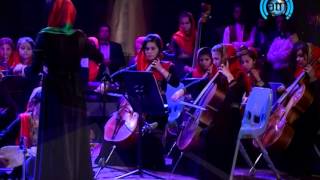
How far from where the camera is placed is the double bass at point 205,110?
213 inches

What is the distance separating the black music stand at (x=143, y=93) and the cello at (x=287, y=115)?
4.61 ft

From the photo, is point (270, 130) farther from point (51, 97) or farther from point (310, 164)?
point (51, 97)

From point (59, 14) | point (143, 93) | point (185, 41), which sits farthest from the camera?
point (185, 41)

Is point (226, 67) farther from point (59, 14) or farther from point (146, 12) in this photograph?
point (146, 12)

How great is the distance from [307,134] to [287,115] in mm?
461

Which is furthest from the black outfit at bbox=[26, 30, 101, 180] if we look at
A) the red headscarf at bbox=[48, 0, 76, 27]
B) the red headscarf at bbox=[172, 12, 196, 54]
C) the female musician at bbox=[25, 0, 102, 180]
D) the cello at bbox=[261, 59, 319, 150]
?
the red headscarf at bbox=[172, 12, 196, 54]

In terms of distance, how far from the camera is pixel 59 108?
501cm

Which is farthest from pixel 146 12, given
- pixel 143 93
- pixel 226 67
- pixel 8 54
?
pixel 226 67

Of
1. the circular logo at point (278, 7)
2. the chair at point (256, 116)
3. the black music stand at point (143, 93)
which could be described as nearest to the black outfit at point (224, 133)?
the chair at point (256, 116)

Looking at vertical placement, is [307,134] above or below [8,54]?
below

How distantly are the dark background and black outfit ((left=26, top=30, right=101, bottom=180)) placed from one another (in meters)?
5.35

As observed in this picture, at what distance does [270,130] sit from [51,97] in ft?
9.29

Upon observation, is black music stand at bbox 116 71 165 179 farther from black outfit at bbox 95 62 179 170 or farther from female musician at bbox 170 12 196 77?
female musician at bbox 170 12 196 77

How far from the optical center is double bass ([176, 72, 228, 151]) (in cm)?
540
